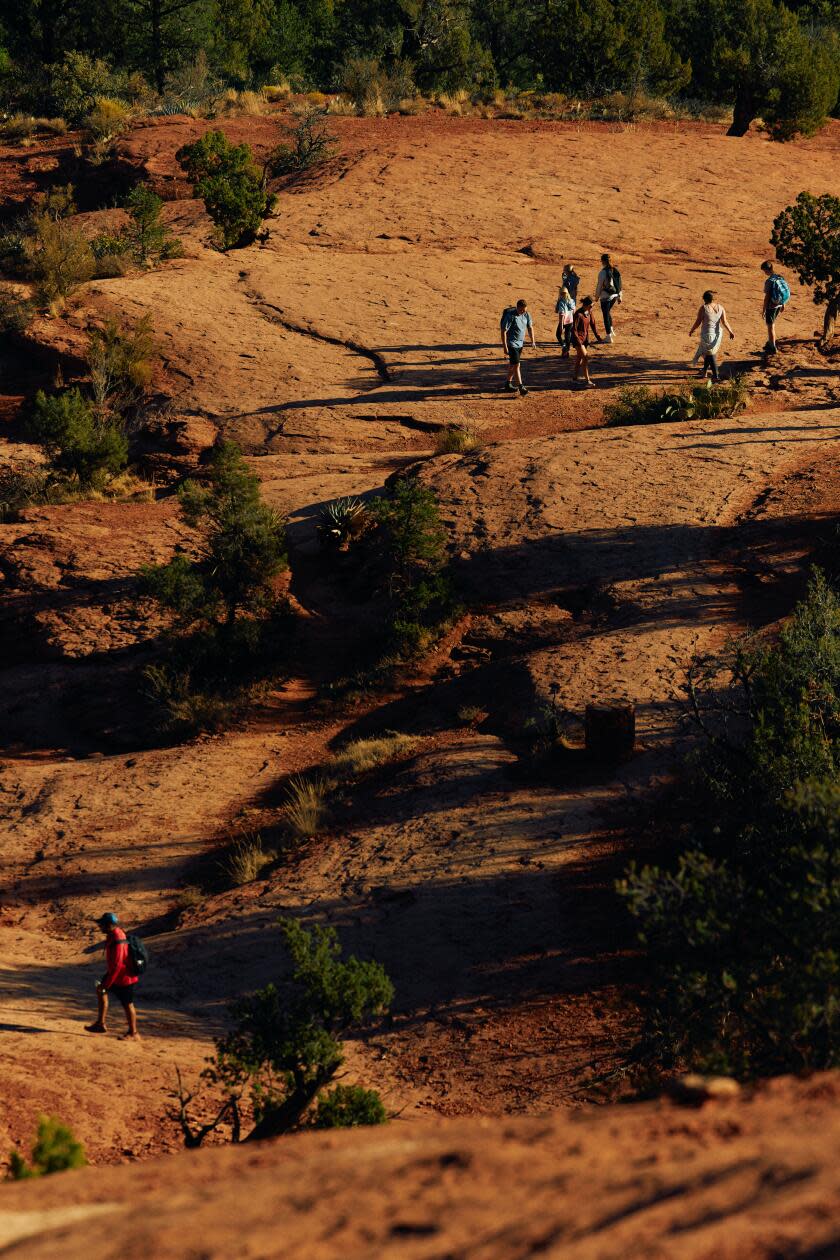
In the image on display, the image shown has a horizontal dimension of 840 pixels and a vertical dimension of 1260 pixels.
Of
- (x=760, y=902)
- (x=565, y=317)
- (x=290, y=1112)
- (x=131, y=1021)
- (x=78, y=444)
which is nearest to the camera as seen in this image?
(x=290, y=1112)

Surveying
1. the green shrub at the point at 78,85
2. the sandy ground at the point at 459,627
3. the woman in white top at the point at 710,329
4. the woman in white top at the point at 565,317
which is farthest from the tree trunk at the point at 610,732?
the green shrub at the point at 78,85

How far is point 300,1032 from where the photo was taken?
8.59 m

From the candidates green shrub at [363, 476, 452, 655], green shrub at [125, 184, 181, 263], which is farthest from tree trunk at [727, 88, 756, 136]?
green shrub at [363, 476, 452, 655]

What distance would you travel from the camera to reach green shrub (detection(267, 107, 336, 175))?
31.5 meters

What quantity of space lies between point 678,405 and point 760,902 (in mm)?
12505

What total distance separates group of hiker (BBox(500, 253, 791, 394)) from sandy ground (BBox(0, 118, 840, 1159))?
0.51 meters

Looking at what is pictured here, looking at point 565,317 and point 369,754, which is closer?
point 369,754

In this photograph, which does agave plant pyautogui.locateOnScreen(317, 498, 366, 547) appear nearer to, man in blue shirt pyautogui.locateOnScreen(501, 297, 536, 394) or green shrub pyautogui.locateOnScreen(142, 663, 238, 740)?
green shrub pyautogui.locateOnScreen(142, 663, 238, 740)

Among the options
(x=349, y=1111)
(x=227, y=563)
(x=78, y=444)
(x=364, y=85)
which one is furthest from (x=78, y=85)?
(x=349, y=1111)

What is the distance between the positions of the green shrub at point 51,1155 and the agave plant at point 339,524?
1202cm

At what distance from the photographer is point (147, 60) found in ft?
148

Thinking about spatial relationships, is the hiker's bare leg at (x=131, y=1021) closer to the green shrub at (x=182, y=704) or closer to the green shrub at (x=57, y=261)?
the green shrub at (x=182, y=704)

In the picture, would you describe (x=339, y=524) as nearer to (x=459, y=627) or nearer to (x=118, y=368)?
(x=459, y=627)

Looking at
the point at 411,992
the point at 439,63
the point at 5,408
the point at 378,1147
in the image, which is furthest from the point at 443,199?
the point at 378,1147
